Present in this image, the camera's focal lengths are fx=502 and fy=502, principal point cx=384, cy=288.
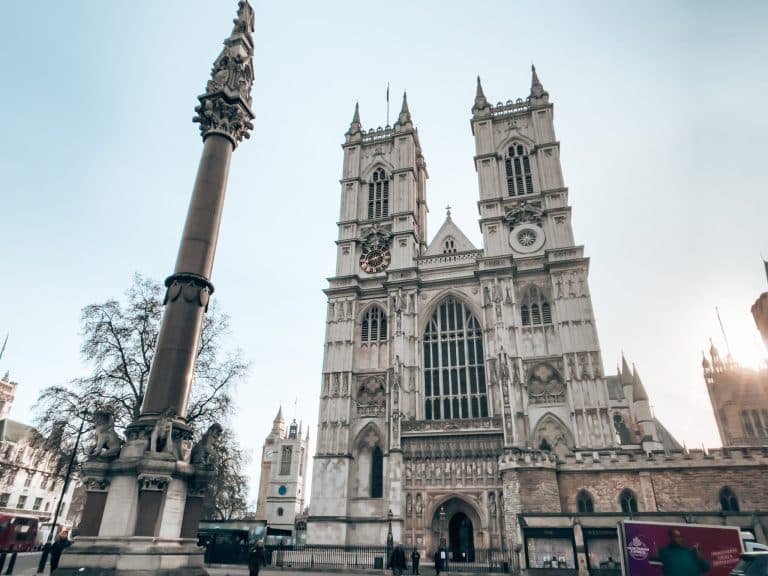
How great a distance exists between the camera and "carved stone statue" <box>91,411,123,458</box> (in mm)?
10383

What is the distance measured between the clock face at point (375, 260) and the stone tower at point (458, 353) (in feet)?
0.34

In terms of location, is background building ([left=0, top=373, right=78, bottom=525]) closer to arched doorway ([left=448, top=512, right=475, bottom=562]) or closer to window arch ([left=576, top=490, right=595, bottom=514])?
arched doorway ([left=448, top=512, right=475, bottom=562])

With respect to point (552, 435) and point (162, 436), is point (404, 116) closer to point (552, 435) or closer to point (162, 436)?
point (552, 435)

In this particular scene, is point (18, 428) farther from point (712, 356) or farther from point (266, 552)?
point (712, 356)

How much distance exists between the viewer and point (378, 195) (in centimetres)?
3959

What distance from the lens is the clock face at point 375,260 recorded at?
36.4 metres

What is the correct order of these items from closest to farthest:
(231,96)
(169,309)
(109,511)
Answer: (109,511) < (169,309) < (231,96)

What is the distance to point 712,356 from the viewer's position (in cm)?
6278

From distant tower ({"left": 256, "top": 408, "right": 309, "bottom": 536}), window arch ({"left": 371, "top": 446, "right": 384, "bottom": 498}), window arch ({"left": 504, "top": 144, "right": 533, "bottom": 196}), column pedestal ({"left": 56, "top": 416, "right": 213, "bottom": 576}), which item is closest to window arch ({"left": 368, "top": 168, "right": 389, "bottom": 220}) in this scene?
window arch ({"left": 504, "top": 144, "right": 533, "bottom": 196})

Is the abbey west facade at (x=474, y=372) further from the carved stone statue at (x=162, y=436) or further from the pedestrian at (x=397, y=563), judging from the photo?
the carved stone statue at (x=162, y=436)

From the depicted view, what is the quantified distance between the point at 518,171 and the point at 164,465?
107ft

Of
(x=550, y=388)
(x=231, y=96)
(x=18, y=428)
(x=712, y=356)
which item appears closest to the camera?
(x=231, y=96)

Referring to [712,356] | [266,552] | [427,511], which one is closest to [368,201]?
[427,511]

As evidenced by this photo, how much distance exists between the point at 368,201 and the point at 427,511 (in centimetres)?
2271
